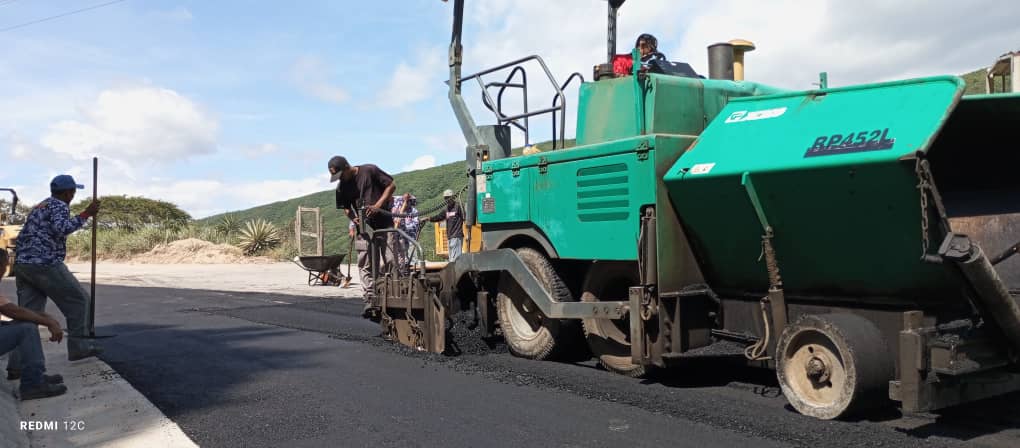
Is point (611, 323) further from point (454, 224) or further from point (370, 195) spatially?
point (454, 224)

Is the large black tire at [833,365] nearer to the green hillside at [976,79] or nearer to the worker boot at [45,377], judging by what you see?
the worker boot at [45,377]

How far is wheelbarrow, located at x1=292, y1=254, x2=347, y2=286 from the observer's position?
16.7 metres

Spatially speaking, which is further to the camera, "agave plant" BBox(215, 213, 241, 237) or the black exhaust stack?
"agave plant" BBox(215, 213, 241, 237)

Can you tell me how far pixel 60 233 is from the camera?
7078 mm

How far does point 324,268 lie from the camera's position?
16969 millimetres

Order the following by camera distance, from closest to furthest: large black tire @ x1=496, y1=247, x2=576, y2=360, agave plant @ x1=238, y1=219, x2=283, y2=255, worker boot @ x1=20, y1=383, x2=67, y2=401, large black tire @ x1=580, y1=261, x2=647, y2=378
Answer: worker boot @ x1=20, y1=383, x2=67, y2=401 → large black tire @ x1=580, y1=261, x2=647, y2=378 → large black tire @ x1=496, y1=247, x2=576, y2=360 → agave plant @ x1=238, y1=219, x2=283, y2=255

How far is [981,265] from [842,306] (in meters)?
0.95

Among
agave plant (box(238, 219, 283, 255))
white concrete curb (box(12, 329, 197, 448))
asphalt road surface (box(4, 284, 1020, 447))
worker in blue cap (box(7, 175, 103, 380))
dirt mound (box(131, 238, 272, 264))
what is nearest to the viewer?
asphalt road surface (box(4, 284, 1020, 447))

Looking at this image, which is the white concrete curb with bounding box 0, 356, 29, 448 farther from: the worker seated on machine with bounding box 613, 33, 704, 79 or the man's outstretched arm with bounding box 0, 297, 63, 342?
the worker seated on machine with bounding box 613, 33, 704, 79

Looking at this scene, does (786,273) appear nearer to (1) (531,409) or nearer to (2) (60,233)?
(1) (531,409)

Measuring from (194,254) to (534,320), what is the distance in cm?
2362

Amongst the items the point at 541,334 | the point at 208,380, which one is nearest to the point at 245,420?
the point at 208,380

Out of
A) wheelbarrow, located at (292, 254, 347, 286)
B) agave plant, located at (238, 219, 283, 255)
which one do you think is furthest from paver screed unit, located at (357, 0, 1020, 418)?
agave plant, located at (238, 219, 283, 255)

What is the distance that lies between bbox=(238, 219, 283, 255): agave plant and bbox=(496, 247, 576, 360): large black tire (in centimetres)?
2164
